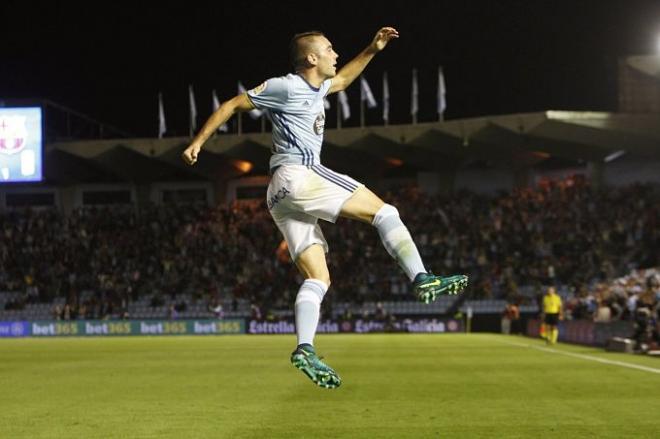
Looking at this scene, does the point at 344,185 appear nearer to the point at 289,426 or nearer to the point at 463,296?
the point at 289,426

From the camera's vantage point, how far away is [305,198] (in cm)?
701

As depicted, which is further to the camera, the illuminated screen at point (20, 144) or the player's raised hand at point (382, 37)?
the illuminated screen at point (20, 144)

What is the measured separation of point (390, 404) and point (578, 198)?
129ft

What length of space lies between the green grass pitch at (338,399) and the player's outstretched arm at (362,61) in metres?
3.31

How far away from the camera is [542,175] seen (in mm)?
56375

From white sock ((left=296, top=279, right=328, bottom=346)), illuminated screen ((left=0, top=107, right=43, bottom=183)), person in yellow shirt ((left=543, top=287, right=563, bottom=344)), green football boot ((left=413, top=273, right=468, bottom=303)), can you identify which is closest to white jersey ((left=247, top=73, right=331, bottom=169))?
white sock ((left=296, top=279, right=328, bottom=346))

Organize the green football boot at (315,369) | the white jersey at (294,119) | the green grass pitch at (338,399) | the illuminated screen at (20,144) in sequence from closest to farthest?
the green football boot at (315,369) < the white jersey at (294,119) < the green grass pitch at (338,399) < the illuminated screen at (20,144)

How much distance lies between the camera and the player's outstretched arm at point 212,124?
653 cm

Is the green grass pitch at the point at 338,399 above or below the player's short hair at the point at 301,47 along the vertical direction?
below

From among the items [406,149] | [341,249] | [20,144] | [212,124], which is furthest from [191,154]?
[406,149]

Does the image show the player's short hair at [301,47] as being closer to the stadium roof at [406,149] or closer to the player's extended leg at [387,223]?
the player's extended leg at [387,223]

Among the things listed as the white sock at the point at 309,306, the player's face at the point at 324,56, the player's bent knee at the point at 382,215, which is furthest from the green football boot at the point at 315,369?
the player's face at the point at 324,56

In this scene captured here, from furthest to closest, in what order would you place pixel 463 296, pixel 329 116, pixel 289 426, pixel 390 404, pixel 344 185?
pixel 329 116
pixel 463 296
pixel 390 404
pixel 289 426
pixel 344 185

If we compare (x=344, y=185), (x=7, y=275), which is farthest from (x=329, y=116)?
(x=344, y=185)
